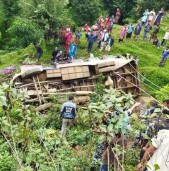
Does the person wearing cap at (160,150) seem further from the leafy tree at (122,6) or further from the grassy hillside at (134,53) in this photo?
the leafy tree at (122,6)

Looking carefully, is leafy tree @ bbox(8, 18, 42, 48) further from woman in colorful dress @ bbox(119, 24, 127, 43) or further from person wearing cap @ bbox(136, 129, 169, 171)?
person wearing cap @ bbox(136, 129, 169, 171)

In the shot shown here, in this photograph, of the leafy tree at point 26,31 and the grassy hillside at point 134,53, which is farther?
the leafy tree at point 26,31

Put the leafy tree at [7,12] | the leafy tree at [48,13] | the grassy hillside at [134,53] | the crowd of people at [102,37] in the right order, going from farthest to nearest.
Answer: the leafy tree at [7,12], the leafy tree at [48,13], the grassy hillside at [134,53], the crowd of people at [102,37]

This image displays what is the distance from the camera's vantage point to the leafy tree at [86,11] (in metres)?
29.5

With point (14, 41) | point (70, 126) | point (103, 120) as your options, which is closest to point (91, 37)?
point (14, 41)

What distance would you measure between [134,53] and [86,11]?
776 centimetres

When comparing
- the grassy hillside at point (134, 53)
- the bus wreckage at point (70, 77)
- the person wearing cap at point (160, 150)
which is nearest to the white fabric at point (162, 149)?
the person wearing cap at point (160, 150)

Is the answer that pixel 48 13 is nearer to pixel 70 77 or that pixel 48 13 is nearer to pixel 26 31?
pixel 26 31

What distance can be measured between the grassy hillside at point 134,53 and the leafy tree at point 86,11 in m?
→ 4.25

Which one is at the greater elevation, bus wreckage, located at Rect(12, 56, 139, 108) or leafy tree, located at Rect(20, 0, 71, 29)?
leafy tree, located at Rect(20, 0, 71, 29)

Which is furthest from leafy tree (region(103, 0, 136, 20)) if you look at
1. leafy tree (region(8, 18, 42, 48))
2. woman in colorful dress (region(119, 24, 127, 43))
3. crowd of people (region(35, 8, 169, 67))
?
leafy tree (region(8, 18, 42, 48))

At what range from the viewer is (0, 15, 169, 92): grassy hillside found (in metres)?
21.1

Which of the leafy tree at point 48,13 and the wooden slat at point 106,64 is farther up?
the leafy tree at point 48,13

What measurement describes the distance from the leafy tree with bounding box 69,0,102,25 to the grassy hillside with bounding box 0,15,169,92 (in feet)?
13.9
